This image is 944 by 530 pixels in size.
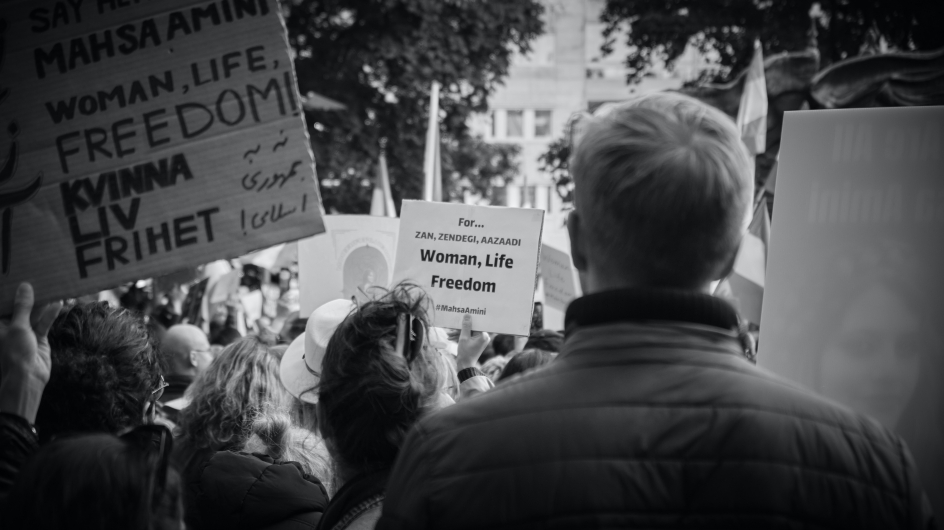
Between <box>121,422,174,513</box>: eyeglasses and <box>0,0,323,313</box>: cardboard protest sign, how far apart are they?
1.90 ft

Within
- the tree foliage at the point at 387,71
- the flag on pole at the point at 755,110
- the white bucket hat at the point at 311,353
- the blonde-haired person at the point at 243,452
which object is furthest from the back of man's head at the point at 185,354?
the tree foliage at the point at 387,71

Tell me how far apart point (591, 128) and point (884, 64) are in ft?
33.8

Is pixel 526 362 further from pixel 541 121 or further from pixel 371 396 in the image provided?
pixel 541 121

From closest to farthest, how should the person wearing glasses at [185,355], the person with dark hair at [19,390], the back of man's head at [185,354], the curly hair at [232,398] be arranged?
1. the person with dark hair at [19,390]
2. the curly hair at [232,398]
3. the person wearing glasses at [185,355]
4. the back of man's head at [185,354]

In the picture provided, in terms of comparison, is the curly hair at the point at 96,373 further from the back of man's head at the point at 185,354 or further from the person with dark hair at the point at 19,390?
the back of man's head at the point at 185,354

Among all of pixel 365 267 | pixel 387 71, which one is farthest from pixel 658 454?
pixel 387 71

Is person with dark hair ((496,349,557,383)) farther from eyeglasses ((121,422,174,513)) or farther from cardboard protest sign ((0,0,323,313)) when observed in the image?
eyeglasses ((121,422,174,513))

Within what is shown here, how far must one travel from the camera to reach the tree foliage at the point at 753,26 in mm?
15891

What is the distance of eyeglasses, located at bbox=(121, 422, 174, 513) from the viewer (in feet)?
5.20

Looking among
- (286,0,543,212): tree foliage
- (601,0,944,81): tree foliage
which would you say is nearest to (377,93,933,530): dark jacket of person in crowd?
(601,0,944,81): tree foliage

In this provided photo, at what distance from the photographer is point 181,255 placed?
7.03 feet

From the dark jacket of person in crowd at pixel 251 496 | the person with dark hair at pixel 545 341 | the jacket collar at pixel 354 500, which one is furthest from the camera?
the person with dark hair at pixel 545 341

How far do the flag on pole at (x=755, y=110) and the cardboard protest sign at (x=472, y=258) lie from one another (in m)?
6.73

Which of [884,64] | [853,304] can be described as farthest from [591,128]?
[884,64]
